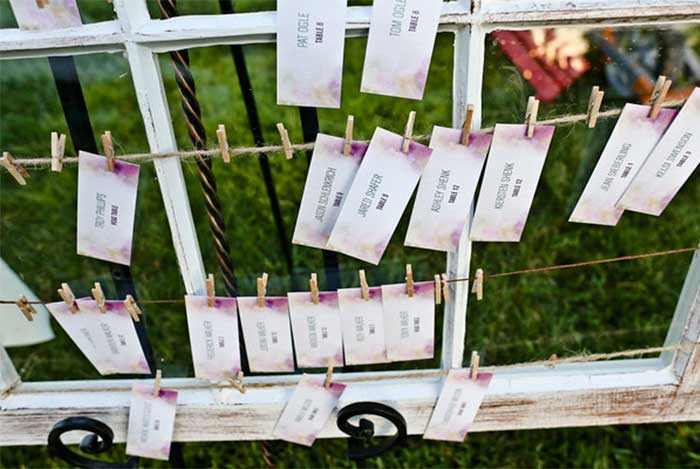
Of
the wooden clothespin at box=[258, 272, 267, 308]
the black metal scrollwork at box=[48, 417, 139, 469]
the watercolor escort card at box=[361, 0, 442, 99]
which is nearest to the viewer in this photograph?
the watercolor escort card at box=[361, 0, 442, 99]

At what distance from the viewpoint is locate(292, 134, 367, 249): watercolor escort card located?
2.48 ft

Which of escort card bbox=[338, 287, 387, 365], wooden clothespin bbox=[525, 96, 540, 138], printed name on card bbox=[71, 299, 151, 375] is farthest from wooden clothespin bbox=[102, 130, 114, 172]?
wooden clothespin bbox=[525, 96, 540, 138]

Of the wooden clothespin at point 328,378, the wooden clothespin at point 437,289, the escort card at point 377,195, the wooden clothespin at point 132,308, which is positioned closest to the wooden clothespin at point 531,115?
the escort card at point 377,195

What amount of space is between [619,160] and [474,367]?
36cm

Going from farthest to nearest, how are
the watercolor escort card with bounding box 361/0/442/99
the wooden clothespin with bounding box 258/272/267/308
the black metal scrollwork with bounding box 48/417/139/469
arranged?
the black metal scrollwork with bounding box 48/417/139/469
the wooden clothespin with bounding box 258/272/267/308
the watercolor escort card with bounding box 361/0/442/99

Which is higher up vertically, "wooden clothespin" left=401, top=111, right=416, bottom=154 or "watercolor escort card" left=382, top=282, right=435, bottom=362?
"wooden clothespin" left=401, top=111, right=416, bottom=154

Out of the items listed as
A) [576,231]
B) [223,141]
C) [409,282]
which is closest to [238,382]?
[409,282]

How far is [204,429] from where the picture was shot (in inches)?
41.3

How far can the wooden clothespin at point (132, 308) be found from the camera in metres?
0.88

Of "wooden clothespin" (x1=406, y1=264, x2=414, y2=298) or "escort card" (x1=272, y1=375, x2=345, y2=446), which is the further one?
"escort card" (x1=272, y1=375, x2=345, y2=446)

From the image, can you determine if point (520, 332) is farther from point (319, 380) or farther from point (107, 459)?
point (107, 459)

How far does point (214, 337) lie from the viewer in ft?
3.05

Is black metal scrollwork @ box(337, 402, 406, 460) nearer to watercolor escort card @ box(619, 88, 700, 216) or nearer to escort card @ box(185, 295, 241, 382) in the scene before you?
escort card @ box(185, 295, 241, 382)

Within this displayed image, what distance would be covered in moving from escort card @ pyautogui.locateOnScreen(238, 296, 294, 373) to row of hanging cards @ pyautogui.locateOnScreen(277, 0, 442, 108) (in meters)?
0.29
